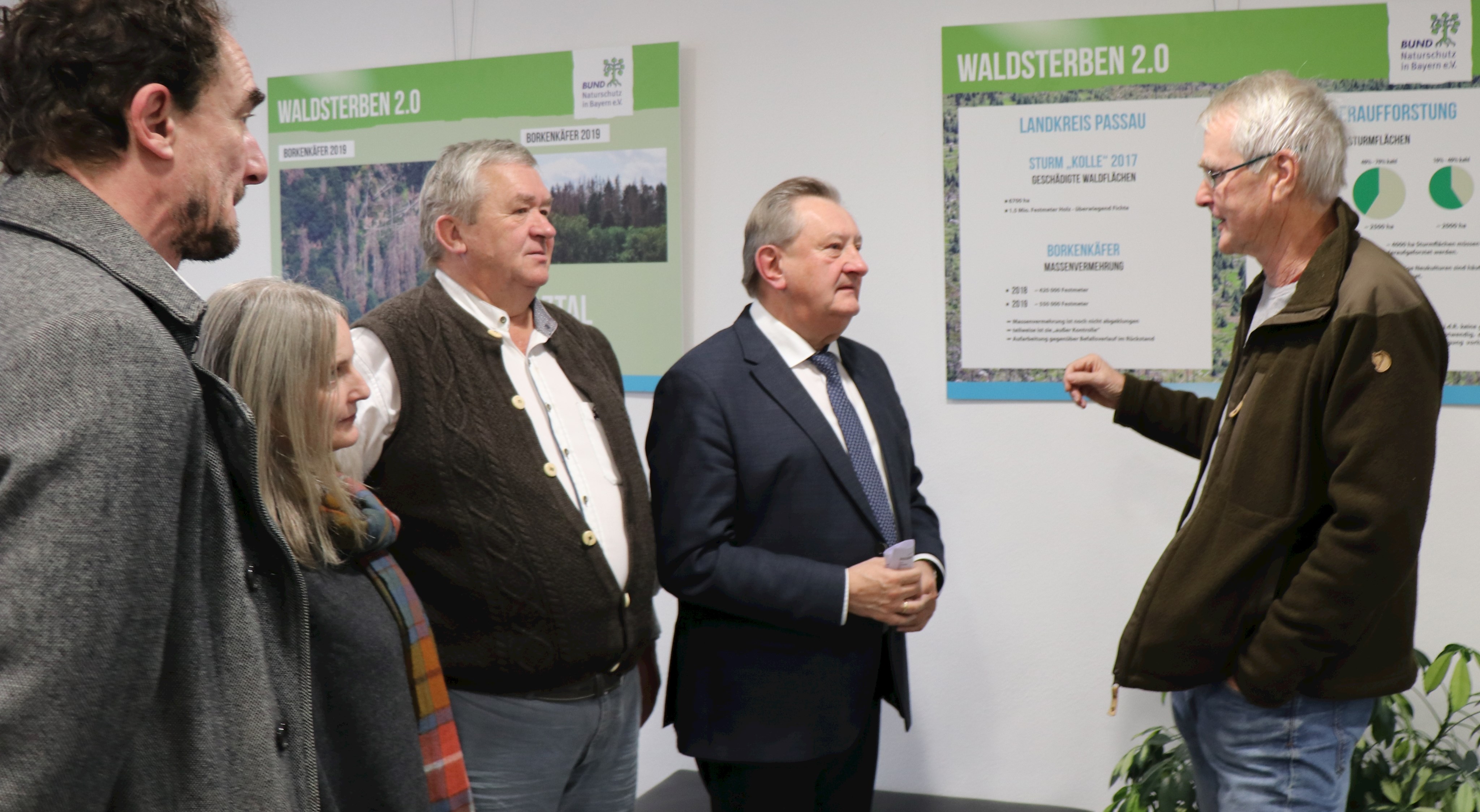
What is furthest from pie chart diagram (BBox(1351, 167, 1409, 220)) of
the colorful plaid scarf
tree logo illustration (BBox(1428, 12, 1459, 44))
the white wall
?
the colorful plaid scarf

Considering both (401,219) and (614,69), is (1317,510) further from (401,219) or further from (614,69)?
(401,219)

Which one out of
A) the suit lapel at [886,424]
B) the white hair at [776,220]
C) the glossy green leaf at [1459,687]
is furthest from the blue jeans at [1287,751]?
the white hair at [776,220]

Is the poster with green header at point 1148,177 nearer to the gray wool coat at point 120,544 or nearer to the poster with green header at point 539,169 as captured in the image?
the poster with green header at point 539,169

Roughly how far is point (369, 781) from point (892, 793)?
205 cm

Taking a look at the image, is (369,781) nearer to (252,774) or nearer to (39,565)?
(252,774)

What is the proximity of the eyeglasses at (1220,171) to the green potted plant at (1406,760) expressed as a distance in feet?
3.70

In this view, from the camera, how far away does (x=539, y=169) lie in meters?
3.23

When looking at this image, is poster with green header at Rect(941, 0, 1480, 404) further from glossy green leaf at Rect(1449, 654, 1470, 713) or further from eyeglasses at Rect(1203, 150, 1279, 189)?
eyeglasses at Rect(1203, 150, 1279, 189)

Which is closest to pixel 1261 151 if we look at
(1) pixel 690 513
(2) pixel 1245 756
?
(2) pixel 1245 756

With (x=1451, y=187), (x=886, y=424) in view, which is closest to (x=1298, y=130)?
(x=886, y=424)

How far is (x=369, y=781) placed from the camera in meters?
1.36

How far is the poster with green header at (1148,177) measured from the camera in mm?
2617

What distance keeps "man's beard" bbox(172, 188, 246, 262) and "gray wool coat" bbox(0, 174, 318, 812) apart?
7cm

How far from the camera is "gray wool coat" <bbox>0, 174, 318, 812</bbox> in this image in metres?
0.79
